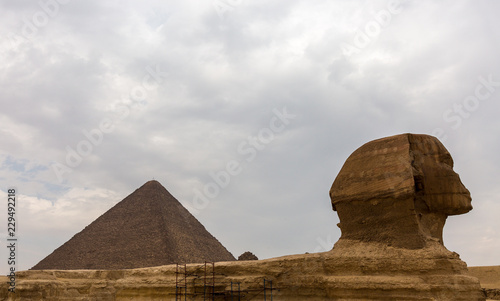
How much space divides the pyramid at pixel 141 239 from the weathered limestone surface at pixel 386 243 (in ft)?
157

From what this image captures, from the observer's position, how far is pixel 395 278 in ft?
19.3

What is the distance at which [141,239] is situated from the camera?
58.2m

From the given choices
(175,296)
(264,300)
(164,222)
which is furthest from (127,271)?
(164,222)

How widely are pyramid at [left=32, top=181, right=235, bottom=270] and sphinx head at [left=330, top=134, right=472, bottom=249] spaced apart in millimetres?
48494

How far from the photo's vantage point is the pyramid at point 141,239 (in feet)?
182

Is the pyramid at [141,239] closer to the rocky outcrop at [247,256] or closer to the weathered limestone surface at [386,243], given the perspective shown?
the rocky outcrop at [247,256]

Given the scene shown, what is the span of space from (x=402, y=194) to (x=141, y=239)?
55394 millimetres

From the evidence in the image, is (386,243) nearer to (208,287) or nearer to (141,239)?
(208,287)

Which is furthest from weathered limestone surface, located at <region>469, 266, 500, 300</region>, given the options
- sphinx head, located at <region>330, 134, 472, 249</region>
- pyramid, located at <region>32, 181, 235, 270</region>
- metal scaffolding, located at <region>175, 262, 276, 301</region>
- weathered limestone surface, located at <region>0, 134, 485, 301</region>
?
pyramid, located at <region>32, 181, 235, 270</region>

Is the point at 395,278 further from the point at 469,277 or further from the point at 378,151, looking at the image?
the point at 378,151

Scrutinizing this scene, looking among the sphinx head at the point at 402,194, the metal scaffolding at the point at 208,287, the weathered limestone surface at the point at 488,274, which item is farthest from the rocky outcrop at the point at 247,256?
the sphinx head at the point at 402,194

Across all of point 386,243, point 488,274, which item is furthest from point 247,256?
point 386,243

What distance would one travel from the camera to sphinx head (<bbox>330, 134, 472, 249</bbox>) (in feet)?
20.5

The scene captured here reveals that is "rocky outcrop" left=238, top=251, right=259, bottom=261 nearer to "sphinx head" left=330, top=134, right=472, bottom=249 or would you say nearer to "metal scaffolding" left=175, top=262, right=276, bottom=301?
"metal scaffolding" left=175, top=262, right=276, bottom=301
